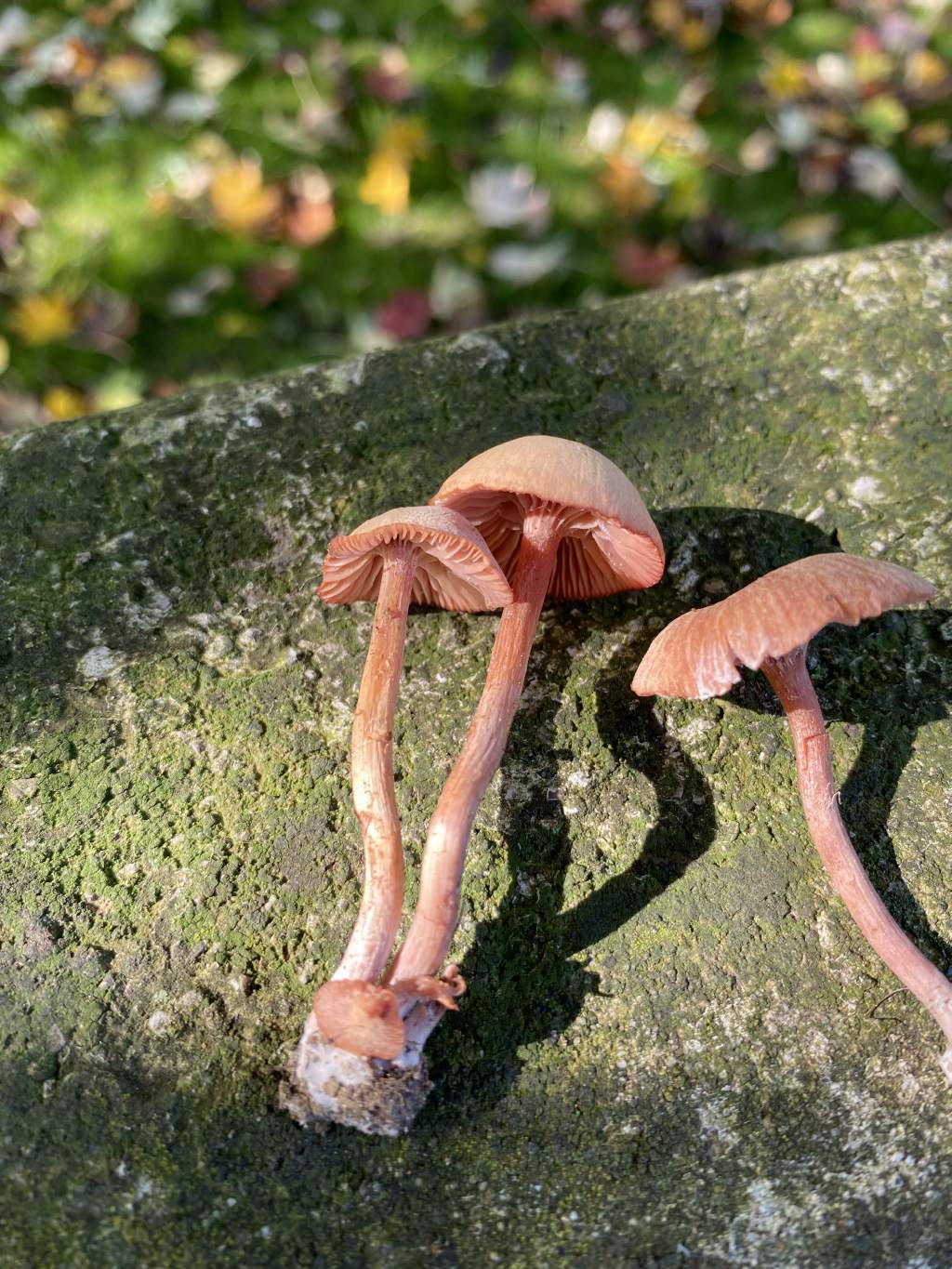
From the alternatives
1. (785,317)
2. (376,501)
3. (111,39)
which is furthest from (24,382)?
(785,317)

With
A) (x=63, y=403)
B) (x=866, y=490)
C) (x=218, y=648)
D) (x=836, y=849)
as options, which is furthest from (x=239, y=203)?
(x=836, y=849)

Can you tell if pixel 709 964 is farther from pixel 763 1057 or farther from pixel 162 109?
pixel 162 109

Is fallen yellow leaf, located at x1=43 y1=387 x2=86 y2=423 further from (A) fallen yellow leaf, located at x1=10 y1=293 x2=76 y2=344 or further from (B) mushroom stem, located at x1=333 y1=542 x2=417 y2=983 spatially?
(B) mushroom stem, located at x1=333 y1=542 x2=417 y2=983

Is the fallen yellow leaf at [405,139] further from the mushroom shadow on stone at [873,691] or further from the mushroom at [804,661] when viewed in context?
the mushroom at [804,661]

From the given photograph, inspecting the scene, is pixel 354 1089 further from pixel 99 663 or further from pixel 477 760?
pixel 99 663

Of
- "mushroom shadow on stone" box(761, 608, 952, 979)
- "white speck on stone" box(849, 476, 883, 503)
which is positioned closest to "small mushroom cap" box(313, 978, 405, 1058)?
"mushroom shadow on stone" box(761, 608, 952, 979)
